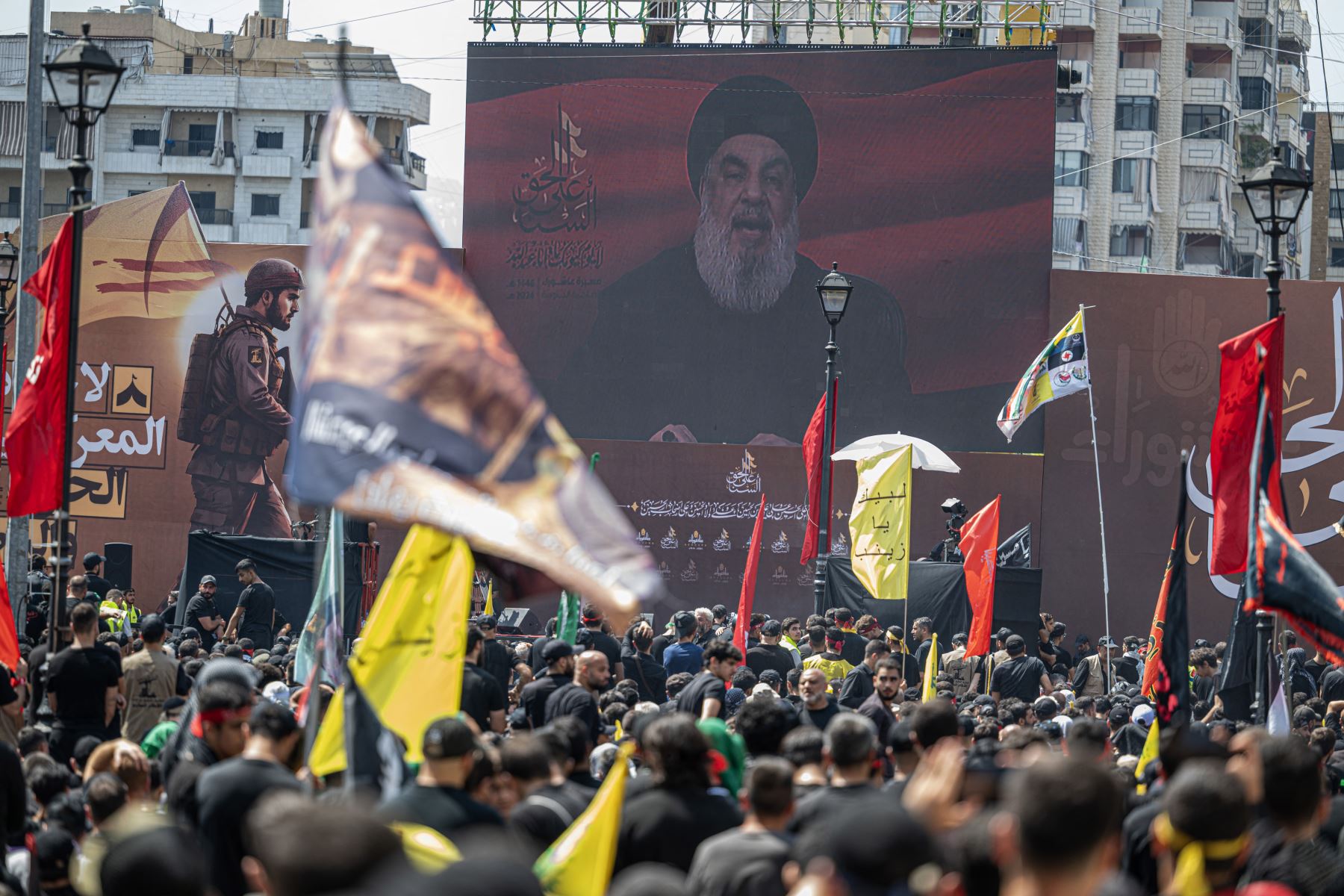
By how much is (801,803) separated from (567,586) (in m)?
1.48

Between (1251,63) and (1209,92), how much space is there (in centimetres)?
306

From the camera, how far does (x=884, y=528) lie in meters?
14.7

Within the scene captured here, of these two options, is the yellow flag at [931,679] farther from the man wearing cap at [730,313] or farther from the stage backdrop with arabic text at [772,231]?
the man wearing cap at [730,313]

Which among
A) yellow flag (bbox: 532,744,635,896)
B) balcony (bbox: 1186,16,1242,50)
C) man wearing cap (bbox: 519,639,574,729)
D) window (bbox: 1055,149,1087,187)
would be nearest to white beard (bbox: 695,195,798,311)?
man wearing cap (bbox: 519,639,574,729)

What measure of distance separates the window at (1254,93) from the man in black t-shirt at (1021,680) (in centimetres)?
5028

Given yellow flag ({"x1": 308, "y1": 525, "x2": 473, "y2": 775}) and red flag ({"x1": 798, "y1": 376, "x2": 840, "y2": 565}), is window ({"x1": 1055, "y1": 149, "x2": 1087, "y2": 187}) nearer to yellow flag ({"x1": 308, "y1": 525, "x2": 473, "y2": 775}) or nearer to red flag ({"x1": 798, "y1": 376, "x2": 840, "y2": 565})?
red flag ({"x1": 798, "y1": 376, "x2": 840, "y2": 565})

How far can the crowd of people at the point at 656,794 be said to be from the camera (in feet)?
10.2

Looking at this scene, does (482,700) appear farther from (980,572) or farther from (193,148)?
(193,148)

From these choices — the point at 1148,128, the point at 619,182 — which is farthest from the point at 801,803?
the point at 1148,128

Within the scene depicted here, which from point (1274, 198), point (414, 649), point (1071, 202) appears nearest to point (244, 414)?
point (1274, 198)

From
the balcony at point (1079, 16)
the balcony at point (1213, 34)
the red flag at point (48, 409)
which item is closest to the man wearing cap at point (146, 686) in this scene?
the red flag at point (48, 409)

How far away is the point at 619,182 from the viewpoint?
2731 cm

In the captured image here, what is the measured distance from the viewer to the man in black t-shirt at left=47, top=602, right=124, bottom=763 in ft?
28.0

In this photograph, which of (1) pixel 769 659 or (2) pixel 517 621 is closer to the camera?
(1) pixel 769 659
